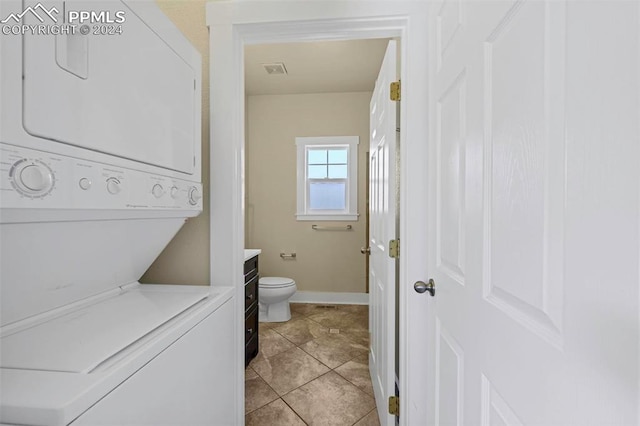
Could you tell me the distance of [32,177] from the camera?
1.78 feet

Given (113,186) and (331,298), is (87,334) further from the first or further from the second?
(331,298)

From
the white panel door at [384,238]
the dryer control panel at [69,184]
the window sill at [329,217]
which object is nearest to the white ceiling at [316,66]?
the white panel door at [384,238]

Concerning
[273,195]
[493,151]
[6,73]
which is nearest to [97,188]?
[6,73]

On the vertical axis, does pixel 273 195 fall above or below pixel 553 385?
above

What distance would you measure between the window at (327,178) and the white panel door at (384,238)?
188 cm

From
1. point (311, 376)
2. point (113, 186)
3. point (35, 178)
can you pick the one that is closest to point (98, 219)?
point (113, 186)

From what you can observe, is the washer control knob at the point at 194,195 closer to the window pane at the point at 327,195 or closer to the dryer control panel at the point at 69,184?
the dryer control panel at the point at 69,184

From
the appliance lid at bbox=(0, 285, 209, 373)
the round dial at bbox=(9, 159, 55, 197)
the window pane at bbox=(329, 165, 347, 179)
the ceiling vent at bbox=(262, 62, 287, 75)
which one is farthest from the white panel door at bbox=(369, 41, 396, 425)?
the window pane at bbox=(329, 165, 347, 179)

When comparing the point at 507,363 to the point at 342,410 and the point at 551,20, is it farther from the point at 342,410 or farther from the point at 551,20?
the point at 342,410

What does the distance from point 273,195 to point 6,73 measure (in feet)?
11.2

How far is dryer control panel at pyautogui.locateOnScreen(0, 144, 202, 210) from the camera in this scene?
20.1 inches

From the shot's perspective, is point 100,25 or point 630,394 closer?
point 630,394

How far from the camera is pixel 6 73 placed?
0.51m

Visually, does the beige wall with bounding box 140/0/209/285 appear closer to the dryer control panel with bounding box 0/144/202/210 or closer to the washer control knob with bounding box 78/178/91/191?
the dryer control panel with bounding box 0/144/202/210
